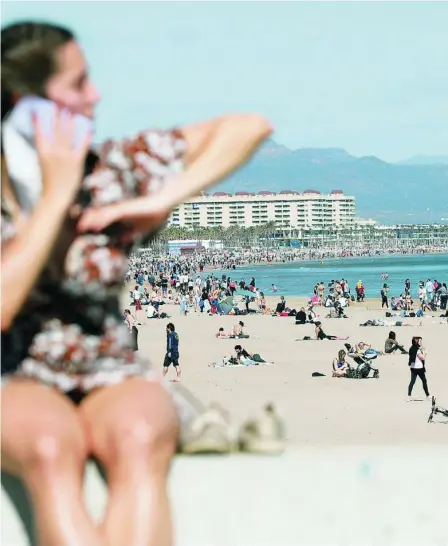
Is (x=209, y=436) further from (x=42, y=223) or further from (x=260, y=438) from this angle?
(x=42, y=223)

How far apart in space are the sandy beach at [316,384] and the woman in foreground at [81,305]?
6363 mm

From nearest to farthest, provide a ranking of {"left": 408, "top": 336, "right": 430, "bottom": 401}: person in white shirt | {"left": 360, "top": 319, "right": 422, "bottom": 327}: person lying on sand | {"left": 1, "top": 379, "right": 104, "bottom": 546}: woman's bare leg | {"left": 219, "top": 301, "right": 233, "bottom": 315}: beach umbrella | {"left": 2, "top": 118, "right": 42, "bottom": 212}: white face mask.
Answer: {"left": 1, "top": 379, "right": 104, "bottom": 546}: woman's bare leg, {"left": 2, "top": 118, "right": 42, "bottom": 212}: white face mask, {"left": 408, "top": 336, "right": 430, "bottom": 401}: person in white shirt, {"left": 360, "top": 319, "right": 422, "bottom": 327}: person lying on sand, {"left": 219, "top": 301, "right": 233, "bottom": 315}: beach umbrella

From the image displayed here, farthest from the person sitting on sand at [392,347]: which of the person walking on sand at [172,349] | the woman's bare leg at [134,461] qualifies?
the woman's bare leg at [134,461]

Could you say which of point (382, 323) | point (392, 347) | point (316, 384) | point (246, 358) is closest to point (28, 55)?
point (316, 384)

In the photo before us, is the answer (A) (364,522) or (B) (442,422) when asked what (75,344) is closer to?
(A) (364,522)

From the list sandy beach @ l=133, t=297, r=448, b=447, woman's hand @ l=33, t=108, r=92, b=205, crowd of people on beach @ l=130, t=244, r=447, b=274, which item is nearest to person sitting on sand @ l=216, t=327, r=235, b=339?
sandy beach @ l=133, t=297, r=448, b=447

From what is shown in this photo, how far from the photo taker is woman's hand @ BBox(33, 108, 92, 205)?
207 cm

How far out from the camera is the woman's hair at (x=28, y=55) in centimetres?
216

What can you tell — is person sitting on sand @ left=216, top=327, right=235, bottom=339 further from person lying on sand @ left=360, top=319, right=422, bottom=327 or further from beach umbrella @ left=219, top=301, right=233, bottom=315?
beach umbrella @ left=219, top=301, right=233, bottom=315

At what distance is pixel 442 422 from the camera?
12.6 m

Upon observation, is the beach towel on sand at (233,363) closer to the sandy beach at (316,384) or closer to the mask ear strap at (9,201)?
the sandy beach at (316,384)

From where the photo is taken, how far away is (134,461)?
2.03 metres

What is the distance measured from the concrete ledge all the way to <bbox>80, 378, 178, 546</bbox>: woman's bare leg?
1.31 ft

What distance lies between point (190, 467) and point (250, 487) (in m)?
0.18
